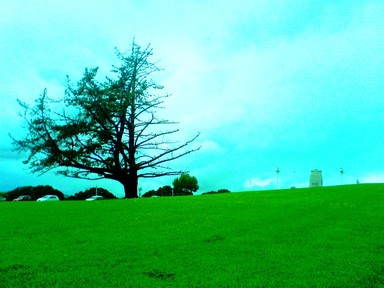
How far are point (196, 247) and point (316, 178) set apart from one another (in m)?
31.4

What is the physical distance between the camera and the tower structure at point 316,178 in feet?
141

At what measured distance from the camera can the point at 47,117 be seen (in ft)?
128

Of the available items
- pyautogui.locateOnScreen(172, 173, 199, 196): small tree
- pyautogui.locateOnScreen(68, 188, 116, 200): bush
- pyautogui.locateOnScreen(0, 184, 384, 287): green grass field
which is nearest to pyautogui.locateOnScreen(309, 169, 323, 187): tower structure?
pyautogui.locateOnScreen(0, 184, 384, 287): green grass field

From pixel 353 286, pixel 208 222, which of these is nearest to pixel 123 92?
pixel 208 222

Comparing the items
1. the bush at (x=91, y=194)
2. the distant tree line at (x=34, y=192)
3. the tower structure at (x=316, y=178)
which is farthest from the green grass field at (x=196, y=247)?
the distant tree line at (x=34, y=192)

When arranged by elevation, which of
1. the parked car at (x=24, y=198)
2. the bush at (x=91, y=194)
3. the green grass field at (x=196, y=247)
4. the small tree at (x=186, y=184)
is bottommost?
the green grass field at (x=196, y=247)

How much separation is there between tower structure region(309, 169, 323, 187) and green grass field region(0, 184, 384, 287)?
67.5 ft

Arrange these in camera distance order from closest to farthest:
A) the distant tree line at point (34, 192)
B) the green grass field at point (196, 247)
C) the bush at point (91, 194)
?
the green grass field at point (196, 247)
the distant tree line at point (34, 192)
the bush at point (91, 194)

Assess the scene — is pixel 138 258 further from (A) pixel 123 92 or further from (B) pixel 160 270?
(A) pixel 123 92

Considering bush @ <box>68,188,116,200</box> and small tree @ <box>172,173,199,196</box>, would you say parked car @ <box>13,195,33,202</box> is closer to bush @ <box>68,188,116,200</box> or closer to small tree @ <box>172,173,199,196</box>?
bush @ <box>68,188,116,200</box>

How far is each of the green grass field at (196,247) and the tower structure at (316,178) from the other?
67.5 feet

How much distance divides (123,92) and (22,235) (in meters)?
25.4

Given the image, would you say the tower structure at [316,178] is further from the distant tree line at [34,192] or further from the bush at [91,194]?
the distant tree line at [34,192]

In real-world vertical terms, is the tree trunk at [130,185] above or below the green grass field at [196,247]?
above
